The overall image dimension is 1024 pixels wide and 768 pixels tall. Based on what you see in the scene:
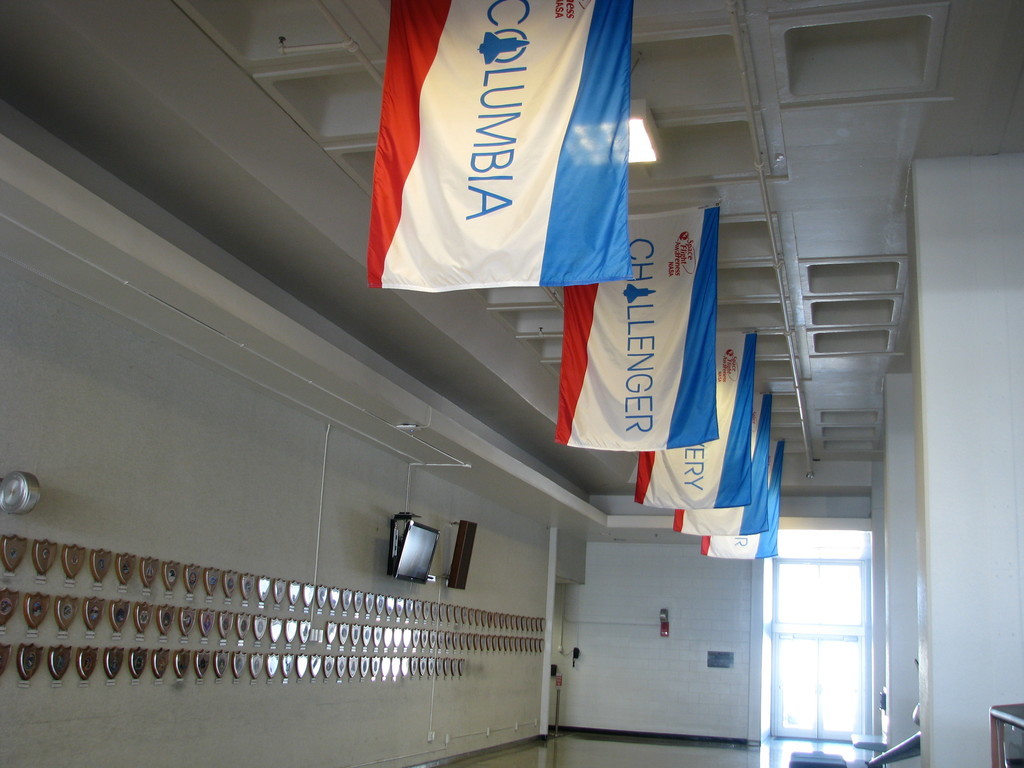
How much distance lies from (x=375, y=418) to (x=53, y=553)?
11.4 ft

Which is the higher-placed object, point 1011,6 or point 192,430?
point 1011,6

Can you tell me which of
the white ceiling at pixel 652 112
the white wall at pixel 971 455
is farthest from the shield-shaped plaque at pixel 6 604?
the white wall at pixel 971 455

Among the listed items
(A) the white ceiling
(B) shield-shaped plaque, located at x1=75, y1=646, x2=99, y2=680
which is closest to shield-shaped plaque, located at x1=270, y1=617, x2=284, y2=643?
(B) shield-shaped plaque, located at x1=75, y1=646, x2=99, y2=680

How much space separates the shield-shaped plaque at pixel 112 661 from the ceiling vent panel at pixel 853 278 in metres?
6.19

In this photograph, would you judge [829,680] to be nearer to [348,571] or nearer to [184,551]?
[348,571]

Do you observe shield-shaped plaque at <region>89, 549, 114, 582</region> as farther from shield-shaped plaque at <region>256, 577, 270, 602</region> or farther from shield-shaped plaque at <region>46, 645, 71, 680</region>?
shield-shaped plaque at <region>256, 577, 270, 602</region>

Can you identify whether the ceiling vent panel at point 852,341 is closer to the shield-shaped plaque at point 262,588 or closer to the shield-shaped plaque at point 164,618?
the shield-shaped plaque at point 262,588

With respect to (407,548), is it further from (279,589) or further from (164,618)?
(164,618)

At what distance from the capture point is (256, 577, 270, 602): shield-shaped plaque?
854 cm

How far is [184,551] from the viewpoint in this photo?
7.56 metres

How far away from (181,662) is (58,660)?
1323 mm

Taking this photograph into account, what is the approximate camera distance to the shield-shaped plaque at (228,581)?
26.3 ft

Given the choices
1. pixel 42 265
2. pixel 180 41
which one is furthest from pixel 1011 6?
pixel 42 265

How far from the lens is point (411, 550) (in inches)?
428
